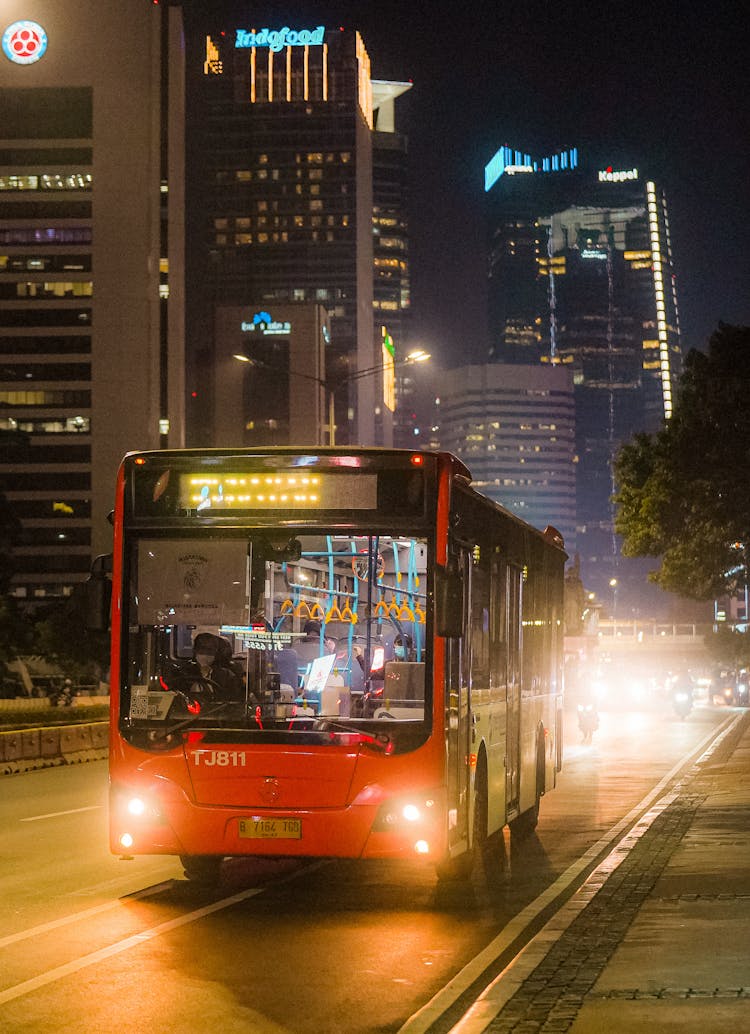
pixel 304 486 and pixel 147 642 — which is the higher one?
pixel 304 486

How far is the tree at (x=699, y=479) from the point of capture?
44.1 metres

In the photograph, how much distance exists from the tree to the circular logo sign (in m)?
129

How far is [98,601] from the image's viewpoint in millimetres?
11508

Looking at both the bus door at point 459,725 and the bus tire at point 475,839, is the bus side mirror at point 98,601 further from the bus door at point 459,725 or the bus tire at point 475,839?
the bus tire at point 475,839

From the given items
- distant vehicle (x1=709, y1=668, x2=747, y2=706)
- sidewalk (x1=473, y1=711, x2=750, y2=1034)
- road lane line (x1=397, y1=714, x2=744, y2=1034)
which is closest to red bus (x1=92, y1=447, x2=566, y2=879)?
road lane line (x1=397, y1=714, x2=744, y2=1034)

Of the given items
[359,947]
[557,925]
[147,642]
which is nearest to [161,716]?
[147,642]

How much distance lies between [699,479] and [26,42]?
13378 cm

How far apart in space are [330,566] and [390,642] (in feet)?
2.23

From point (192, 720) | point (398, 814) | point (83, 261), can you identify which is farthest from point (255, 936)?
point (83, 261)

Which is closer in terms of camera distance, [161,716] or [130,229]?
[161,716]

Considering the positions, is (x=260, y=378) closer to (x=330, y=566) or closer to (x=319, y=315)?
(x=319, y=315)

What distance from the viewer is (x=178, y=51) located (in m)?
162

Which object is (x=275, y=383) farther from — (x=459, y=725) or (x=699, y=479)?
(x=459, y=725)

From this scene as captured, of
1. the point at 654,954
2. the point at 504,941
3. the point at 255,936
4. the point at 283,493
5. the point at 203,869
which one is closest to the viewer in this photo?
the point at 654,954
